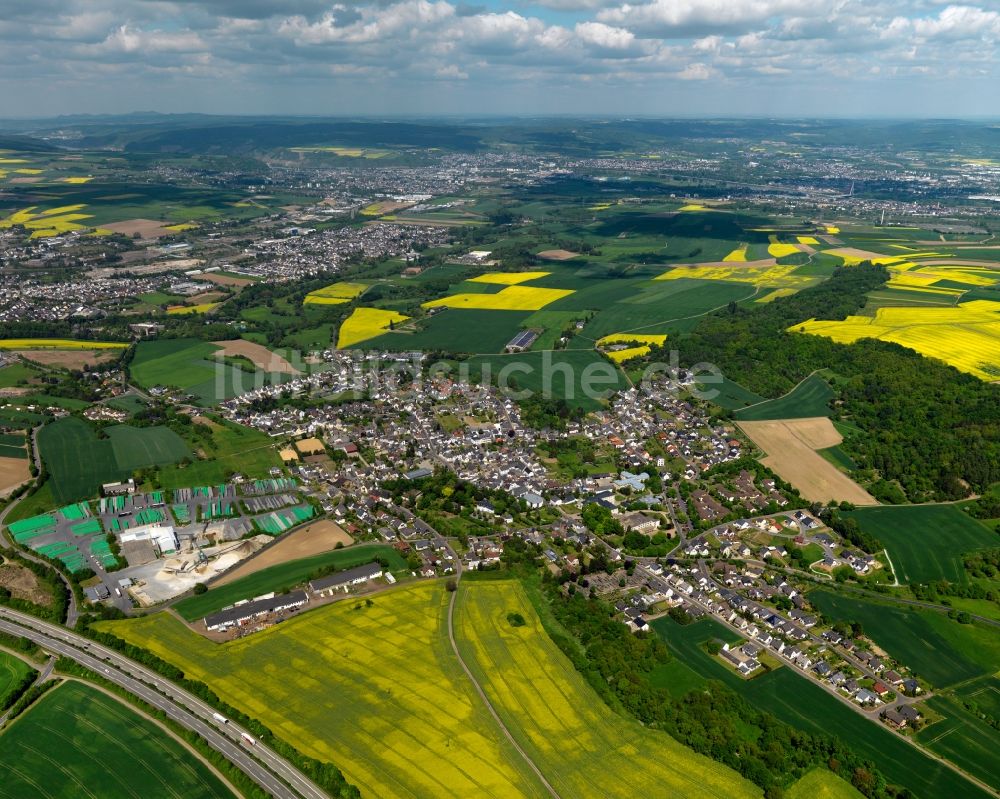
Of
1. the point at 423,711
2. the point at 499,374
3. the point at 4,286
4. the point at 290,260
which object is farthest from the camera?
the point at 290,260

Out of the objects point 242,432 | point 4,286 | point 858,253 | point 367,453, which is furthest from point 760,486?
point 4,286

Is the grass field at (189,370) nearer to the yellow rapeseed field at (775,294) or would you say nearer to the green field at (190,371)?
the green field at (190,371)

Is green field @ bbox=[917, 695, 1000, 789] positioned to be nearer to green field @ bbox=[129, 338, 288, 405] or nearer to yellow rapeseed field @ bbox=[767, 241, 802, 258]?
green field @ bbox=[129, 338, 288, 405]

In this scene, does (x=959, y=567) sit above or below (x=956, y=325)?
below

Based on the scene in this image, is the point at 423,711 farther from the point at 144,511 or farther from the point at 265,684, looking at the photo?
the point at 144,511

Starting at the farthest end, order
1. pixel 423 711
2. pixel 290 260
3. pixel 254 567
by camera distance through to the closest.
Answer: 1. pixel 290 260
2. pixel 254 567
3. pixel 423 711

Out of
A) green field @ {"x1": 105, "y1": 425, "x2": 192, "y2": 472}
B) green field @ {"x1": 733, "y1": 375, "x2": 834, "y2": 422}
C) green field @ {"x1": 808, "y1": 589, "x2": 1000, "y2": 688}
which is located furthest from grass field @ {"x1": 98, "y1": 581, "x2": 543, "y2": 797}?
green field @ {"x1": 733, "y1": 375, "x2": 834, "y2": 422}

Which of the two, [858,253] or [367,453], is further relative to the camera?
[858,253]

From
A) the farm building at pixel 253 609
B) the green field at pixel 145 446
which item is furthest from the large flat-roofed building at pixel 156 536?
the green field at pixel 145 446
